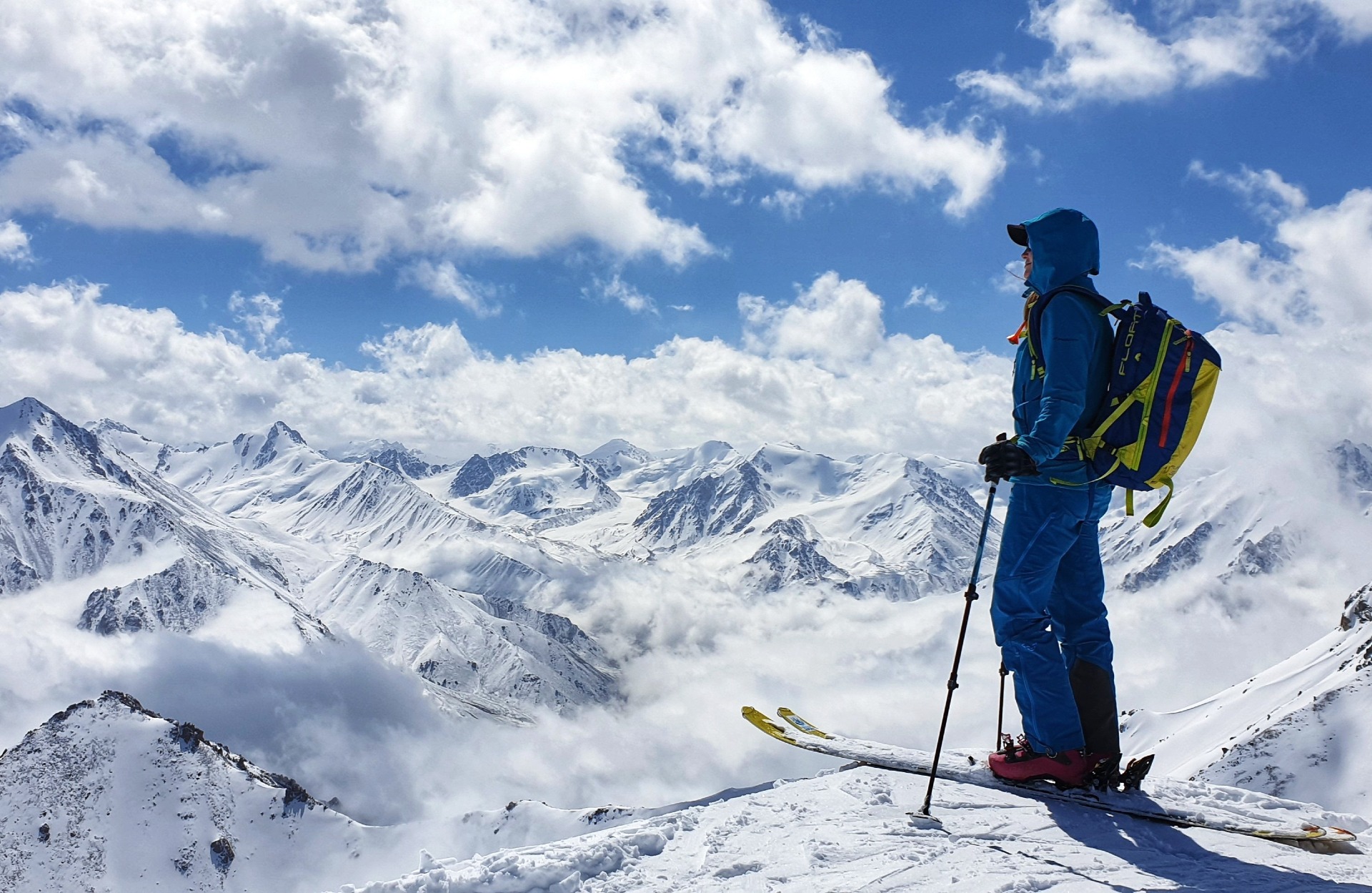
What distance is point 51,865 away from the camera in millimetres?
163500

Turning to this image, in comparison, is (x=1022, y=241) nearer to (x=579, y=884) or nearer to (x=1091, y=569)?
(x=1091, y=569)

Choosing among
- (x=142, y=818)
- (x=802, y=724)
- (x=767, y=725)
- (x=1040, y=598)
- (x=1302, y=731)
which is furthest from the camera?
(x=142, y=818)

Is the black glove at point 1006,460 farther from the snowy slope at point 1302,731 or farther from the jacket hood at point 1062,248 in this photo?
the snowy slope at point 1302,731

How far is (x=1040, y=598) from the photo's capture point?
8.29 metres

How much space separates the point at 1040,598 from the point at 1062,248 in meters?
3.70

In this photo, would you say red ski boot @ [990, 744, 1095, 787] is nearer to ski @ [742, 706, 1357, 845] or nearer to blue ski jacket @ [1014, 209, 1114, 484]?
ski @ [742, 706, 1357, 845]

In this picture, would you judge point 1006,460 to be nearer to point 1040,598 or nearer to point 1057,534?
point 1057,534

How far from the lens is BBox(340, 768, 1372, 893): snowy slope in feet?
19.9

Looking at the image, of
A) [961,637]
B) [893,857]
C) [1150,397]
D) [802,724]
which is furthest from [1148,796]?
[802,724]

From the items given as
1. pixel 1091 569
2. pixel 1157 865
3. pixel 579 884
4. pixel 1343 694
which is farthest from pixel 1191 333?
pixel 1343 694

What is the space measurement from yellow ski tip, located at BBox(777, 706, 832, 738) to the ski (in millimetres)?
37

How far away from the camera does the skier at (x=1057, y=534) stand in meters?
7.90

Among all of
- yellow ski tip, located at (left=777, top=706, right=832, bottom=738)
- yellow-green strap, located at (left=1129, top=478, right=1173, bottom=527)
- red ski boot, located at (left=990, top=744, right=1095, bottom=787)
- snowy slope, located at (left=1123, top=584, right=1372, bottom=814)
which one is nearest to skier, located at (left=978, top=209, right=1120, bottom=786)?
red ski boot, located at (left=990, top=744, right=1095, bottom=787)

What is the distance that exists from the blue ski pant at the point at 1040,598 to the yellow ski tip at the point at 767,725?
298 cm
